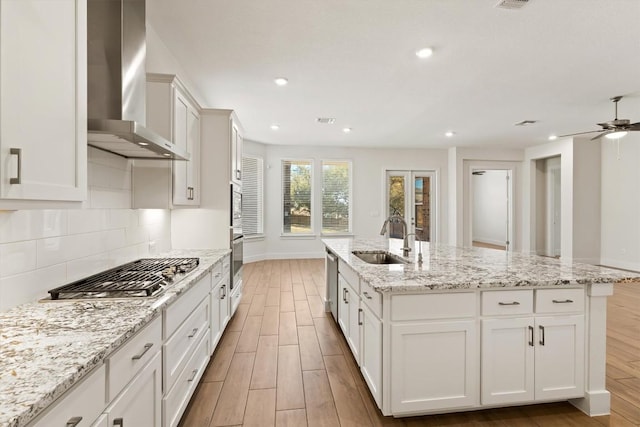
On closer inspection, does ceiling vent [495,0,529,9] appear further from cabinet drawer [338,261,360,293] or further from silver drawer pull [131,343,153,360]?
silver drawer pull [131,343,153,360]

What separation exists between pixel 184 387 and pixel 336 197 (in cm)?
625

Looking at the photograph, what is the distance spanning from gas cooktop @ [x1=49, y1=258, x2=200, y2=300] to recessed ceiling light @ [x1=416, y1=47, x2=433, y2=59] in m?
2.77

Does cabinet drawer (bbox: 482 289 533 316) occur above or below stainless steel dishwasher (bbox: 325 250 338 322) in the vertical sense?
above

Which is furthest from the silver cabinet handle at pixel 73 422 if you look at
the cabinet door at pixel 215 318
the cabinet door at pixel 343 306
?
the cabinet door at pixel 343 306

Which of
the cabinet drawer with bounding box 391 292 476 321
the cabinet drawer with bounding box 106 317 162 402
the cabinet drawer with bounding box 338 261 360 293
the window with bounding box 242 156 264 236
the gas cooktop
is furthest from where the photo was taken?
the window with bounding box 242 156 264 236

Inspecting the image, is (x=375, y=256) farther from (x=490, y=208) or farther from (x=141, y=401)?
(x=490, y=208)

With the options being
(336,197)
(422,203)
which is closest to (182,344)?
(336,197)

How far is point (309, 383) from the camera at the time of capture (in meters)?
2.33

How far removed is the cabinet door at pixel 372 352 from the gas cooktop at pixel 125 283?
1226mm

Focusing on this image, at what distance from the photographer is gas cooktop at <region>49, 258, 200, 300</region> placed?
4.97ft

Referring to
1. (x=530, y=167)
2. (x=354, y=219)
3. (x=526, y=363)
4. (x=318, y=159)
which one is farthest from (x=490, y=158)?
(x=526, y=363)

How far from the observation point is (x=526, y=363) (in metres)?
1.91

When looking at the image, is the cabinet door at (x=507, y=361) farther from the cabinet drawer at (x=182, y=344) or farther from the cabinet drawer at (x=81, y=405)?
the cabinet drawer at (x=81, y=405)

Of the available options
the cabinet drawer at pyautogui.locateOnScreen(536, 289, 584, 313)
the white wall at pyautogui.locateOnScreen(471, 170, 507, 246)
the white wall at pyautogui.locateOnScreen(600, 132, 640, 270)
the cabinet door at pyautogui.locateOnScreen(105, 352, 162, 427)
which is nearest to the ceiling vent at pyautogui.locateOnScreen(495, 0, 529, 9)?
the cabinet drawer at pyautogui.locateOnScreen(536, 289, 584, 313)
